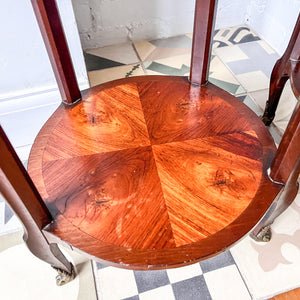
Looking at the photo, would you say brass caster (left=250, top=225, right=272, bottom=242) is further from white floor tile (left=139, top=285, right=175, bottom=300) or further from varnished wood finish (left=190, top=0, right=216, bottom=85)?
varnished wood finish (left=190, top=0, right=216, bottom=85)

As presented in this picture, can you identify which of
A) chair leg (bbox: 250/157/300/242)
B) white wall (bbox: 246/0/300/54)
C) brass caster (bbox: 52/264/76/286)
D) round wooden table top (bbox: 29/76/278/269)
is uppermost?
round wooden table top (bbox: 29/76/278/269)

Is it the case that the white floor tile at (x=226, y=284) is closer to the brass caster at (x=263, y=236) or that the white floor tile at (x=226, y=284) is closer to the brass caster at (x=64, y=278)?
the brass caster at (x=263, y=236)

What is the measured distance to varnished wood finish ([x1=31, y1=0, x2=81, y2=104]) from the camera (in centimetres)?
62

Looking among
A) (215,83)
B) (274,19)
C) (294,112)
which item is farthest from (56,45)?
(274,19)

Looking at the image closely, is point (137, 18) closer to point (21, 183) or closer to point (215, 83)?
point (215, 83)

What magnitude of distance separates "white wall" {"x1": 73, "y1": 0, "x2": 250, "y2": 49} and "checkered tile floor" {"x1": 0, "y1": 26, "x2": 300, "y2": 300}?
0.14 feet

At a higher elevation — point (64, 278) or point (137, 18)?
point (137, 18)

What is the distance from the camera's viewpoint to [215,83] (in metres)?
1.28

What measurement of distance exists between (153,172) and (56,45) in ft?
1.10

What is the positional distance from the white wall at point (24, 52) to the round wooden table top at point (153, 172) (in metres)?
0.34

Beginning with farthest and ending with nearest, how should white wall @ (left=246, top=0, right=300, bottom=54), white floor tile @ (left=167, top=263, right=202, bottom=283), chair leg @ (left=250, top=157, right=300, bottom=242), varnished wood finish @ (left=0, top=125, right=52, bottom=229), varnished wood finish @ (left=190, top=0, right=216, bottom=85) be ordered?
white wall @ (left=246, top=0, right=300, bottom=54) < white floor tile @ (left=167, top=263, right=202, bottom=283) < varnished wood finish @ (left=190, top=0, right=216, bottom=85) < chair leg @ (left=250, top=157, right=300, bottom=242) < varnished wood finish @ (left=0, top=125, right=52, bottom=229)

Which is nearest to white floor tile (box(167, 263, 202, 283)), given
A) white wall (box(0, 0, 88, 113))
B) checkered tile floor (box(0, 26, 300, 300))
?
checkered tile floor (box(0, 26, 300, 300))

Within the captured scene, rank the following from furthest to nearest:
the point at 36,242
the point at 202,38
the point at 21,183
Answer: the point at 202,38
the point at 36,242
the point at 21,183

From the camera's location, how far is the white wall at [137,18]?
134cm
